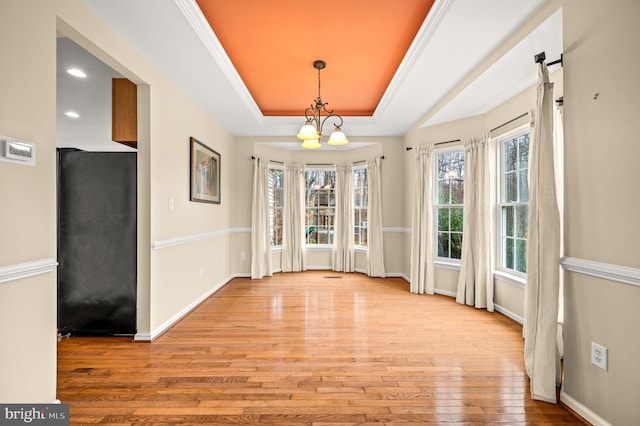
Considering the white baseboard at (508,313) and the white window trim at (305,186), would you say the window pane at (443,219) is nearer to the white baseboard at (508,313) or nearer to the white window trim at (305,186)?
the white baseboard at (508,313)

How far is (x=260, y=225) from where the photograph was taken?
213 inches

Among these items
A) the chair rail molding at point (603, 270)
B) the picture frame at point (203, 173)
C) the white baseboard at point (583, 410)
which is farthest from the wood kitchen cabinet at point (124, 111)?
the white baseboard at point (583, 410)

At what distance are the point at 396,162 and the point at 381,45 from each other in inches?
113

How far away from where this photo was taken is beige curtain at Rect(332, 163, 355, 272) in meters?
5.87

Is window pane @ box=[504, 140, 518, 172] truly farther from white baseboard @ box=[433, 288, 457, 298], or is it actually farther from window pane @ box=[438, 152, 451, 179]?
white baseboard @ box=[433, 288, 457, 298]

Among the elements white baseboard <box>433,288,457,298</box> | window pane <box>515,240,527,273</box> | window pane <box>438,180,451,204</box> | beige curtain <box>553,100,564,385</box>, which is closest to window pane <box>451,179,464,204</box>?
window pane <box>438,180,451,204</box>

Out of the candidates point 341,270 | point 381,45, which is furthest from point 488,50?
point 341,270

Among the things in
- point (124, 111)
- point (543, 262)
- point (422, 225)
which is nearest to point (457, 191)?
point (422, 225)

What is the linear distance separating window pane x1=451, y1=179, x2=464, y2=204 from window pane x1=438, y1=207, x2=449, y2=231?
18cm

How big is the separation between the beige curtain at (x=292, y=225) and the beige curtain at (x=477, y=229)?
2927 millimetres

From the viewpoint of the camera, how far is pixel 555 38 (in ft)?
7.30

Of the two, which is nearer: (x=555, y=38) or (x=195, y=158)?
(x=555, y=38)

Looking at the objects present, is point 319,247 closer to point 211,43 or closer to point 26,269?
point 211,43

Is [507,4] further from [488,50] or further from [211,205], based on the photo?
[211,205]
